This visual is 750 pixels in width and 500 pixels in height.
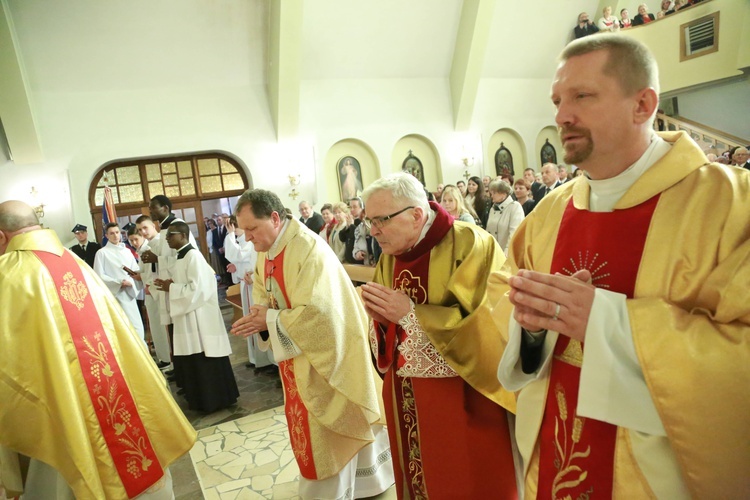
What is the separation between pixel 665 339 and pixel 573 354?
354mm

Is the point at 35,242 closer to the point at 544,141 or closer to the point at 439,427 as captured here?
the point at 439,427

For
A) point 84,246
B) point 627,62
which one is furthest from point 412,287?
point 84,246

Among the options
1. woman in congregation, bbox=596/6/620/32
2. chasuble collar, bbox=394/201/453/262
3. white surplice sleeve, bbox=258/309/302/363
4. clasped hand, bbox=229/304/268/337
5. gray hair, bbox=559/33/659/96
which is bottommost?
white surplice sleeve, bbox=258/309/302/363

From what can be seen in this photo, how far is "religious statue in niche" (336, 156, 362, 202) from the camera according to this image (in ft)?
39.1

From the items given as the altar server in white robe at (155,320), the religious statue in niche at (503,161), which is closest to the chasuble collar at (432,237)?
the altar server in white robe at (155,320)

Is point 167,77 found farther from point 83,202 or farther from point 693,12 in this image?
point 693,12

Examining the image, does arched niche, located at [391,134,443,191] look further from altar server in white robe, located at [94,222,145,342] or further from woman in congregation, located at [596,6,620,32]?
altar server in white robe, located at [94,222,145,342]

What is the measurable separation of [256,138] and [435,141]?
184 inches

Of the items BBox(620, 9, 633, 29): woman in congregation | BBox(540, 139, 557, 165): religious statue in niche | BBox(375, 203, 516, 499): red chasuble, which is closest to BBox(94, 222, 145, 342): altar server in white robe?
BBox(375, 203, 516, 499): red chasuble

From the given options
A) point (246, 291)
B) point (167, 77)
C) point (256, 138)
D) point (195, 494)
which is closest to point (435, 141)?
point (256, 138)

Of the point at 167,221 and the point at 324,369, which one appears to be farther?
the point at 167,221

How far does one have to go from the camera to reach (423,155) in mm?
12797

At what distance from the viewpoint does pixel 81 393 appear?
250 cm

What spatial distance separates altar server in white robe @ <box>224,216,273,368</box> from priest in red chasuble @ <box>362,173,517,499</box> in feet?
13.4
